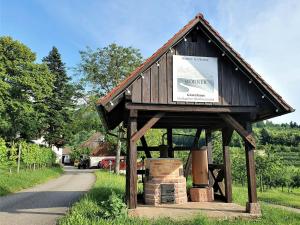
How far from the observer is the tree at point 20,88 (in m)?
→ 35.9

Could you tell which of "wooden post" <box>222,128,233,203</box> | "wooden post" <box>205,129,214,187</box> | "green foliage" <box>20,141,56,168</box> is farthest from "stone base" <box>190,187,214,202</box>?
"green foliage" <box>20,141,56,168</box>

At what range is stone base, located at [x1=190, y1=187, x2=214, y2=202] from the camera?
38.6 feet

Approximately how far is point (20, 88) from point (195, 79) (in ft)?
105

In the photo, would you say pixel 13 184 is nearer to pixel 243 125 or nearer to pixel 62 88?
pixel 243 125

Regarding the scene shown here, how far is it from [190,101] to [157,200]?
12.2 feet

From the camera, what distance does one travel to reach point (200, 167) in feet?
40.4

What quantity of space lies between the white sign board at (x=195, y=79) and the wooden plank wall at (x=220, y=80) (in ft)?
0.49

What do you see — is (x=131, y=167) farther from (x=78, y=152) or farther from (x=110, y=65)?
(x=78, y=152)

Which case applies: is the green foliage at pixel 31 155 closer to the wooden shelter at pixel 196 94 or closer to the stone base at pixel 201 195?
the wooden shelter at pixel 196 94

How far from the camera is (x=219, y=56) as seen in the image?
10445 millimetres

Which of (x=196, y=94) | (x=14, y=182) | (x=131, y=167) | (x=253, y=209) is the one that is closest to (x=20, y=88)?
(x=14, y=182)

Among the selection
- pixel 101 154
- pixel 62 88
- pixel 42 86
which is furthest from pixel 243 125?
pixel 101 154

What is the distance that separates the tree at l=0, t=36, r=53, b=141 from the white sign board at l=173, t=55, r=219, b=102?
29.1m

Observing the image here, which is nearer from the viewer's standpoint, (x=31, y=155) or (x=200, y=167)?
(x=200, y=167)
